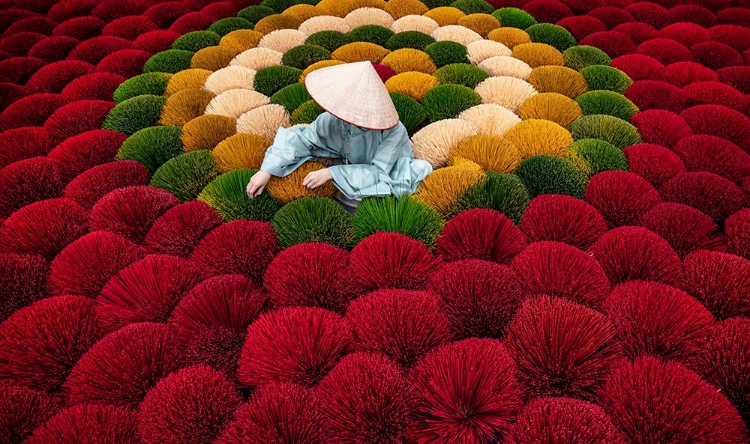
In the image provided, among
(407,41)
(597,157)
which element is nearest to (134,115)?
(407,41)

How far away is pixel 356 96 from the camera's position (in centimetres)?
84

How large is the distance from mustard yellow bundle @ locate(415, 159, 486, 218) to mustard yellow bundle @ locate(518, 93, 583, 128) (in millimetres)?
314

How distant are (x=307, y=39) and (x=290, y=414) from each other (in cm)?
117

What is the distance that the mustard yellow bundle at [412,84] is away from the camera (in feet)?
4.00

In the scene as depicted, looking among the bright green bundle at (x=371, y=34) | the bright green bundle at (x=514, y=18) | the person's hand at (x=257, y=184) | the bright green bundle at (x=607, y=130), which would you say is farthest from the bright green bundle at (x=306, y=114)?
the bright green bundle at (x=514, y=18)

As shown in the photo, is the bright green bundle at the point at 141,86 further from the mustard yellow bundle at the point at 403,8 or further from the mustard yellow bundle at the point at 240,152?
the mustard yellow bundle at the point at 403,8

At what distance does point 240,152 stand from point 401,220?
364 millimetres

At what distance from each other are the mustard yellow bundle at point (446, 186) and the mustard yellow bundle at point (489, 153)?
0.06 metres

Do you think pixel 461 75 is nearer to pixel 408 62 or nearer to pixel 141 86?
pixel 408 62

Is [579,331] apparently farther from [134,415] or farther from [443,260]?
[134,415]

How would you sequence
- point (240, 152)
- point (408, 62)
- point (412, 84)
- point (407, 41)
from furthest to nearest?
point (407, 41), point (408, 62), point (412, 84), point (240, 152)

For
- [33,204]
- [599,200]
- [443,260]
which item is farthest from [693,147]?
[33,204]

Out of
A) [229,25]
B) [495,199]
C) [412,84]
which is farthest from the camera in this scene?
[229,25]

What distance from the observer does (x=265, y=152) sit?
3.33 ft
